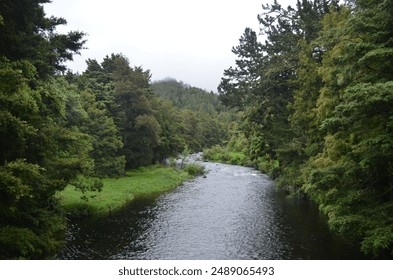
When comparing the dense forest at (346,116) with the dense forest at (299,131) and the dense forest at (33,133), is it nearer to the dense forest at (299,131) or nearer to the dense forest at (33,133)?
the dense forest at (299,131)

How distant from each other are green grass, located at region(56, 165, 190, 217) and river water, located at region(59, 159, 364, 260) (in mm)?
1511

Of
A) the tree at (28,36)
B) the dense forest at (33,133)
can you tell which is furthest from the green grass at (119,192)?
the tree at (28,36)

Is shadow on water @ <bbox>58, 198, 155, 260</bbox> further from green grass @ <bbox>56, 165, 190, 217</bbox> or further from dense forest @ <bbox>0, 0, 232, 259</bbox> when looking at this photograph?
dense forest @ <bbox>0, 0, 232, 259</bbox>

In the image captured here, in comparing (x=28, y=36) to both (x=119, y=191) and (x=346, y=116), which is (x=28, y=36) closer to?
(x=346, y=116)

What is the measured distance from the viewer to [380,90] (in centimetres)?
1334

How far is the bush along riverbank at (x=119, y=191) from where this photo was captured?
1203 inches

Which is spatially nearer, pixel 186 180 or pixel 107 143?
pixel 107 143

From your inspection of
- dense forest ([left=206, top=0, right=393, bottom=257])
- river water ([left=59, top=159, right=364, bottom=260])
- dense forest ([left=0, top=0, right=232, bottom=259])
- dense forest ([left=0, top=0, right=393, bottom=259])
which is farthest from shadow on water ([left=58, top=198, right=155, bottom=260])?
dense forest ([left=206, top=0, right=393, bottom=257])

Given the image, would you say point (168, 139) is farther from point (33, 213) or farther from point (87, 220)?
point (33, 213)

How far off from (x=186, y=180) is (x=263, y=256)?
32.5 meters

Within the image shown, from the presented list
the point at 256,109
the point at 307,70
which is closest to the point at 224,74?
the point at 256,109

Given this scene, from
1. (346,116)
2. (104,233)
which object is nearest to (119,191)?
(104,233)

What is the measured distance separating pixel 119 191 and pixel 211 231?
50.8 ft

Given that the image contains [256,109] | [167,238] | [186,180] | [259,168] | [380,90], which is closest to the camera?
[380,90]
